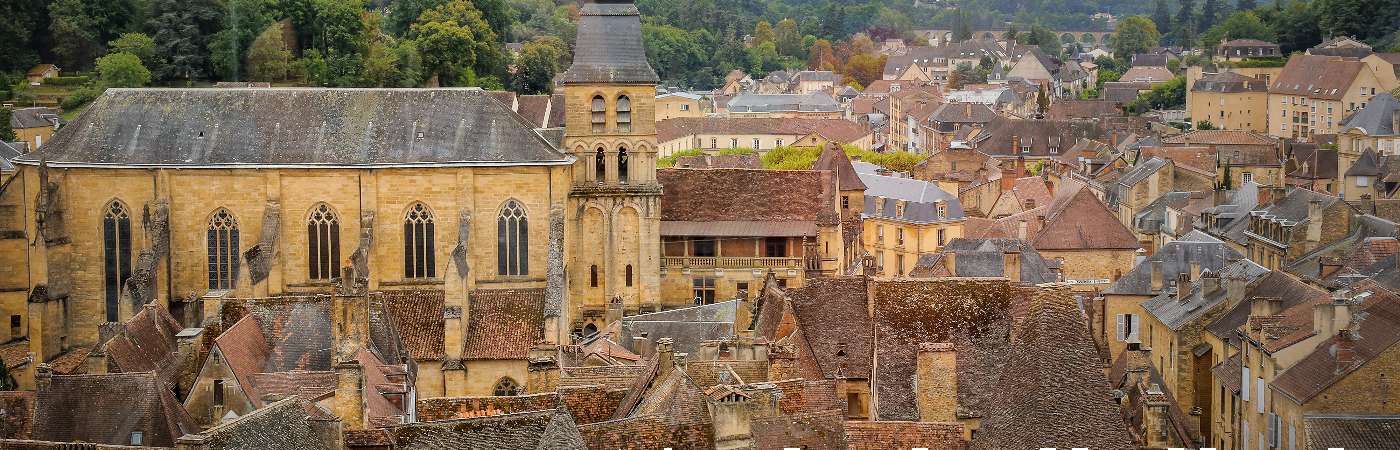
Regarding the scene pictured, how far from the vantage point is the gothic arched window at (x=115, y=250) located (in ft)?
224

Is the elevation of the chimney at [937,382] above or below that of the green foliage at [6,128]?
below

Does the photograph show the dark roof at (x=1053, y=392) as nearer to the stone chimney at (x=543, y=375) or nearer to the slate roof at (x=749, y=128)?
the stone chimney at (x=543, y=375)

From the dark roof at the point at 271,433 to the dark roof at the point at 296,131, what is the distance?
34.7m

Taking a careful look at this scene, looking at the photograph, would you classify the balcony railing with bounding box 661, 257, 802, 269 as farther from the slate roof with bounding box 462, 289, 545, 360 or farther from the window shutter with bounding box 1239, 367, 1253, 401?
the window shutter with bounding box 1239, 367, 1253, 401

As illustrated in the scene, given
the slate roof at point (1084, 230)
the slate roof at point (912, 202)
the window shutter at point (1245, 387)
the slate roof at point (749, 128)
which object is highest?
the slate roof at point (749, 128)

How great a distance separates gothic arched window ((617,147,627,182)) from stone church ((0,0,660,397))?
1271mm

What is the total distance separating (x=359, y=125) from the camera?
6875 cm

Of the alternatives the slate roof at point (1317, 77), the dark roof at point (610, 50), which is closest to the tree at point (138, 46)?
the dark roof at point (610, 50)

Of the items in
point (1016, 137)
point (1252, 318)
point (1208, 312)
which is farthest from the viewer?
point (1016, 137)

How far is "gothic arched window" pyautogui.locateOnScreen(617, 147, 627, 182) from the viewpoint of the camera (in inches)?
2763

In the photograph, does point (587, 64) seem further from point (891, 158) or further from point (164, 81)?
point (891, 158)

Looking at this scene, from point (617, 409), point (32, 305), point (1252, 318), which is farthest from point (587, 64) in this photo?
point (617, 409)

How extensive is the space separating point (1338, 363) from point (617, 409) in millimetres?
23107

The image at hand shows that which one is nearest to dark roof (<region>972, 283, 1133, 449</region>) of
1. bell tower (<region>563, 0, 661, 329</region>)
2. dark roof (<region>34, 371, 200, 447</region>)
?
dark roof (<region>34, 371, 200, 447</region>)
